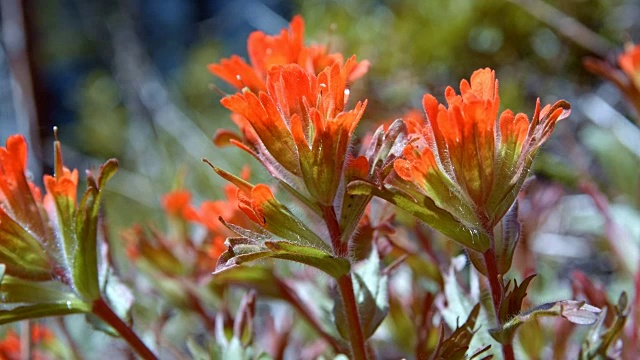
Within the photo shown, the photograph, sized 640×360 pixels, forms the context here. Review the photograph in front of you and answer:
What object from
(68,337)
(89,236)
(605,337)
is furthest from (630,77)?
(68,337)

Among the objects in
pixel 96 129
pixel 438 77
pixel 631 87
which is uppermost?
pixel 96 129

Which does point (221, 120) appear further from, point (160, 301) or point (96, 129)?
point (160, 301)

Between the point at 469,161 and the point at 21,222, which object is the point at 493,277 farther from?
the point at 21,222

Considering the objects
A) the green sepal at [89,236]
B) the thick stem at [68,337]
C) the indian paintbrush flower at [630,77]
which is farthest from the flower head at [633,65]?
the thick stem at [68,337]

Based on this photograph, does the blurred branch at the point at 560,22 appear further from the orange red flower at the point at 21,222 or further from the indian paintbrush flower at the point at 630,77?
the orange red flower at the point at 21,222

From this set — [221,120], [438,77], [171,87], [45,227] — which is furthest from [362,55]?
[171,87]

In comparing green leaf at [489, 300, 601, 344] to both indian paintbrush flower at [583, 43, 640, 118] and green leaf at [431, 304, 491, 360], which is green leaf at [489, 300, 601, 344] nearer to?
green leaf at [431, 304, 491, 360]
